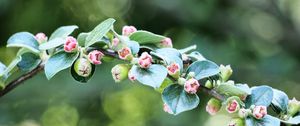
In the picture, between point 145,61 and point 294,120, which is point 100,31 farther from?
point 294,120

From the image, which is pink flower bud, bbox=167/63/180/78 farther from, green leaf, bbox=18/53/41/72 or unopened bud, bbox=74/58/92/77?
green leaf, bbox=18/53/41/72

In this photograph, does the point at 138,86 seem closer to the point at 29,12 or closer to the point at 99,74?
the point at 99,74

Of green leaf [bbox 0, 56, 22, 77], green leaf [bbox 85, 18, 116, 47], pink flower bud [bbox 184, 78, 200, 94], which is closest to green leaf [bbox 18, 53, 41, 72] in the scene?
green leaf [bbox 0, 56, 22, 77]

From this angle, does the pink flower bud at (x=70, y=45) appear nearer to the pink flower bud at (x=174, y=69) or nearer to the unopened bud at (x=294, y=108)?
the pink flower bud at (x=174, y=69)

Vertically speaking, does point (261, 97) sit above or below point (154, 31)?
below

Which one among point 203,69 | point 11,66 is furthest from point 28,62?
point 203,69

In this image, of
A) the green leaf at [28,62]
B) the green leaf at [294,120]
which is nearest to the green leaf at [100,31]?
the green leaf at [28,62]
